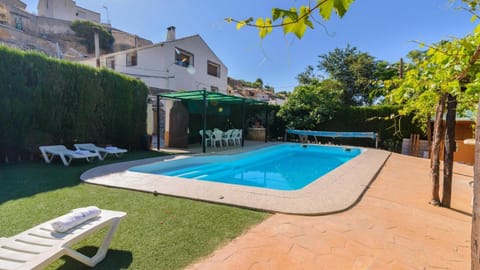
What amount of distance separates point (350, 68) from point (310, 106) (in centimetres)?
1046

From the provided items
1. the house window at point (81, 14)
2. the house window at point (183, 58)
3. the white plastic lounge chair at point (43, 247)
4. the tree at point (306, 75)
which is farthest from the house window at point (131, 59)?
the house window at point (81, 14)

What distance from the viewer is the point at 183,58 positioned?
1914 cm

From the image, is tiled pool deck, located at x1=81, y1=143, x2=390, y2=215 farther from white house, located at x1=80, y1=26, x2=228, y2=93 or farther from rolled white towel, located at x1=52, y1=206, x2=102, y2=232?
white house, located at x1=80, y1=26, x2=228, y2=93

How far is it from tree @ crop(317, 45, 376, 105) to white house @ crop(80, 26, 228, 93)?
459 inches

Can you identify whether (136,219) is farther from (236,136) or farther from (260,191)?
(236,136)

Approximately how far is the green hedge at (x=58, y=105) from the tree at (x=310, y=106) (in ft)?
30.0

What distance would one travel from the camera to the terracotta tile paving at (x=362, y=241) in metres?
2.40

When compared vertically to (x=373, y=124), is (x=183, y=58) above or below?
above

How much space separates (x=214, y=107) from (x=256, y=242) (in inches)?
444


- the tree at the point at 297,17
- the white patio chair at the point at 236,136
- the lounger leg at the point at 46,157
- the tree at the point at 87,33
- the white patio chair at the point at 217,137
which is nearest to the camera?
the tree at the point at 297,17

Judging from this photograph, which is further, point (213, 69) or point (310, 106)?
point (213, 69)

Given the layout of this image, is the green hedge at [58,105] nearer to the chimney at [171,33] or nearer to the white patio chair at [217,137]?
the white patio chair at [217,137]

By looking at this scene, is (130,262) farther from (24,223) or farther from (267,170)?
(267,170)

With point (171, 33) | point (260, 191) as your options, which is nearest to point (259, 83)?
point (171, 33)
